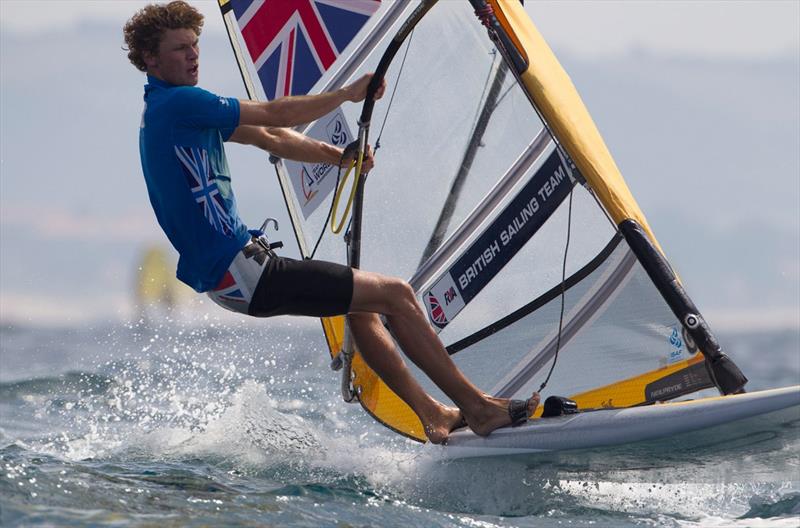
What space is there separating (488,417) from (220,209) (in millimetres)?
1420

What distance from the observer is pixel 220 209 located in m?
4.32

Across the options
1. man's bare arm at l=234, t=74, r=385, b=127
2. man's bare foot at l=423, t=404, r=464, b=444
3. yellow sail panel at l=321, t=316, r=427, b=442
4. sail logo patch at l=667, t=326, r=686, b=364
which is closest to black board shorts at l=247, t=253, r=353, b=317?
man's bare arm at l=234, t=74, r=385, b=127

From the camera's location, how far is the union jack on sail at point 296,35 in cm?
553

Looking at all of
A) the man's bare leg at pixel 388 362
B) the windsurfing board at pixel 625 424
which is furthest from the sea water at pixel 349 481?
the man's bare leg at pixel 388 362

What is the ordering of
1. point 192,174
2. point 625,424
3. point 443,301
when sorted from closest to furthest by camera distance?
1. point 625,424
2. point 192,174
3. point 443,301

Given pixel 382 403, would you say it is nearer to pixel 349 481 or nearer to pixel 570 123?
pixel 349 481

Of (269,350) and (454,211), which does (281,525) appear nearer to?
(454,211)

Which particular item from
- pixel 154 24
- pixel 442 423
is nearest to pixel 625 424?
pixel 442 423

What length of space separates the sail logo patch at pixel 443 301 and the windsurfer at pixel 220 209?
0.96 m

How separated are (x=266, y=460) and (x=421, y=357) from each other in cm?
99

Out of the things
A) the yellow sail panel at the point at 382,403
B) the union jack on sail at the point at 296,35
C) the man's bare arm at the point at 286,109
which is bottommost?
the yellow sail panel at the point at 382,403

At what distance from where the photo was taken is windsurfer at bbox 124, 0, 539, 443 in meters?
4.24

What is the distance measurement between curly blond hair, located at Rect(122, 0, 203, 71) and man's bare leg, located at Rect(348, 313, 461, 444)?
4.59ft

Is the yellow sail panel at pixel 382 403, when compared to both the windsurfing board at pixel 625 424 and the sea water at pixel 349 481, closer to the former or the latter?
the sea water at pixel 349 481
